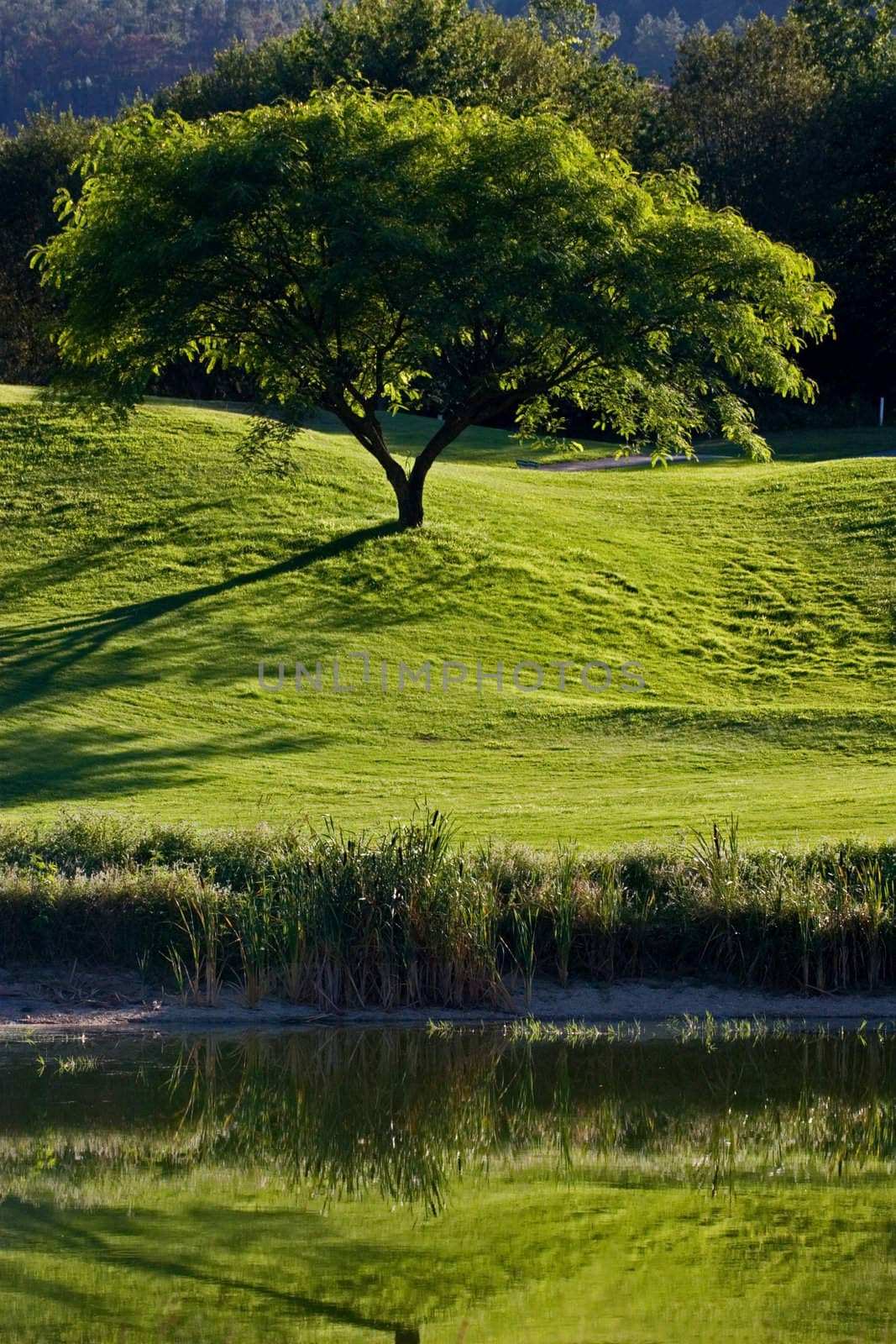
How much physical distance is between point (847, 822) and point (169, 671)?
14800 mm

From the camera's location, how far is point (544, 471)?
5019 cm

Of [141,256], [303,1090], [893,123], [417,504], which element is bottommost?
[303,1090]

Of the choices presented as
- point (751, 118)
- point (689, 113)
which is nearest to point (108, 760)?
point (751, 118)

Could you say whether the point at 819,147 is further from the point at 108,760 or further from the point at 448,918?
the point at 448,918

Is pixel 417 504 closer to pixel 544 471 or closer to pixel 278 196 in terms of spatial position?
pixel 278 196

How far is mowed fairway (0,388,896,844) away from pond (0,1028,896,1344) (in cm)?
547

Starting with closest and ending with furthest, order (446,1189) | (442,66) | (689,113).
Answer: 1. (446,1189)
2. (442,66)
3. (689,113)

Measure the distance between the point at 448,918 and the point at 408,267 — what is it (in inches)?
808

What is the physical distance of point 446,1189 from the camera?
34.1 feet

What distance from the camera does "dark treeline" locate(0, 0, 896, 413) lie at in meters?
59.9

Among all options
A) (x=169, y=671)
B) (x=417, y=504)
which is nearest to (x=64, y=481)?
(x=417, y=504)

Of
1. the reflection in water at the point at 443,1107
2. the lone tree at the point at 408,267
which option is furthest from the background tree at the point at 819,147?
the reflection in water at the point at 443,1107

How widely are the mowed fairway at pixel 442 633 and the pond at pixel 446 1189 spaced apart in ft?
17.9

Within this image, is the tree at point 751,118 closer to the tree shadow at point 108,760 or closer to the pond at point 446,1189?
the tree shadow at point 108,760
